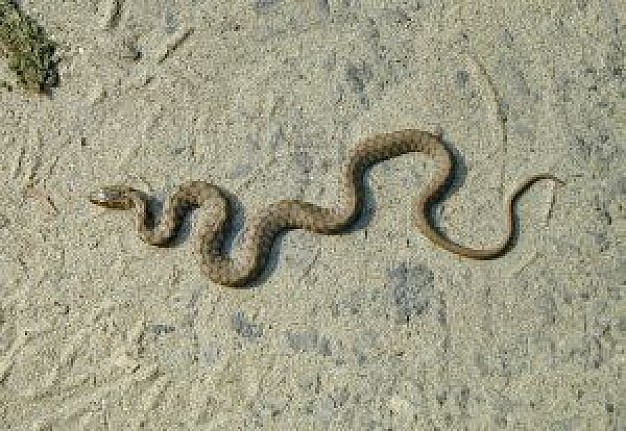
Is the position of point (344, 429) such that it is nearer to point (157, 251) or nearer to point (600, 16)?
point (157, 251)

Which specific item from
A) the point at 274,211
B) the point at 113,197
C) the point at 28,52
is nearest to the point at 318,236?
the point at 274,211

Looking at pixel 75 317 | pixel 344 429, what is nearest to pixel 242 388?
pixel 344 429

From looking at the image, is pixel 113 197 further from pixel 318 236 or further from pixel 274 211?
pixel 318 236

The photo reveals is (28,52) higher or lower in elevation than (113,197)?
higher

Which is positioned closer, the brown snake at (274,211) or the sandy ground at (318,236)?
the sandy ground at (318,236)

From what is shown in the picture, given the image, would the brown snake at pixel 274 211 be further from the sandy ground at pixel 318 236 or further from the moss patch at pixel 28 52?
the moss patch at pixel 28 52

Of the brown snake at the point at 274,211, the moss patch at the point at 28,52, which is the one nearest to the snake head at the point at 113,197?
the brown snake at the point at 274,211
